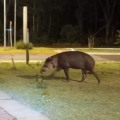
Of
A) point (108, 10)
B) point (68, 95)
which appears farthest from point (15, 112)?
point (108, 10)

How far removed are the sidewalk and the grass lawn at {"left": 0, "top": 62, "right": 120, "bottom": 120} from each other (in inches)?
8.7

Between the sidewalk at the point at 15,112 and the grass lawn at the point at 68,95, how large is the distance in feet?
0.73

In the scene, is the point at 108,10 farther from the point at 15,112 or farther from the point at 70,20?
the point at 15,112

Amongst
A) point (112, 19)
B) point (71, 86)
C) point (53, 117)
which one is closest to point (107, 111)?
point (53, 117)

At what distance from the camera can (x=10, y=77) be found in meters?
16.9

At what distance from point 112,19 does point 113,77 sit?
Result: 47864mm

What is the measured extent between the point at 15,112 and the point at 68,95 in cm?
284

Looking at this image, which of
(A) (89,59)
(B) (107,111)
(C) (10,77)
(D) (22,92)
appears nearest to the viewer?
(B) (107,111)

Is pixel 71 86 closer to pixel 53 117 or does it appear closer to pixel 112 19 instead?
pixel 53 117

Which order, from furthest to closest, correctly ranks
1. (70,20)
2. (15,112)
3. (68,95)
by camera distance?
1. (70,20)
2. (68,95)
3. (15,112)

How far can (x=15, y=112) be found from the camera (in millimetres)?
9680

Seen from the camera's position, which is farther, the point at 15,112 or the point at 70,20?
the point at 70,20

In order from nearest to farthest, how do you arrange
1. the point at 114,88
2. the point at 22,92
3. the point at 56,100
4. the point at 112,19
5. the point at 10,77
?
the point at 56,100, the point at 22,92, the point at 114,88, the point at 10,77, the point at 112,19

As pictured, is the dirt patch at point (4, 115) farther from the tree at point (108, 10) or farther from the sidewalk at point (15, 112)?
the tree at point (108, 10)
